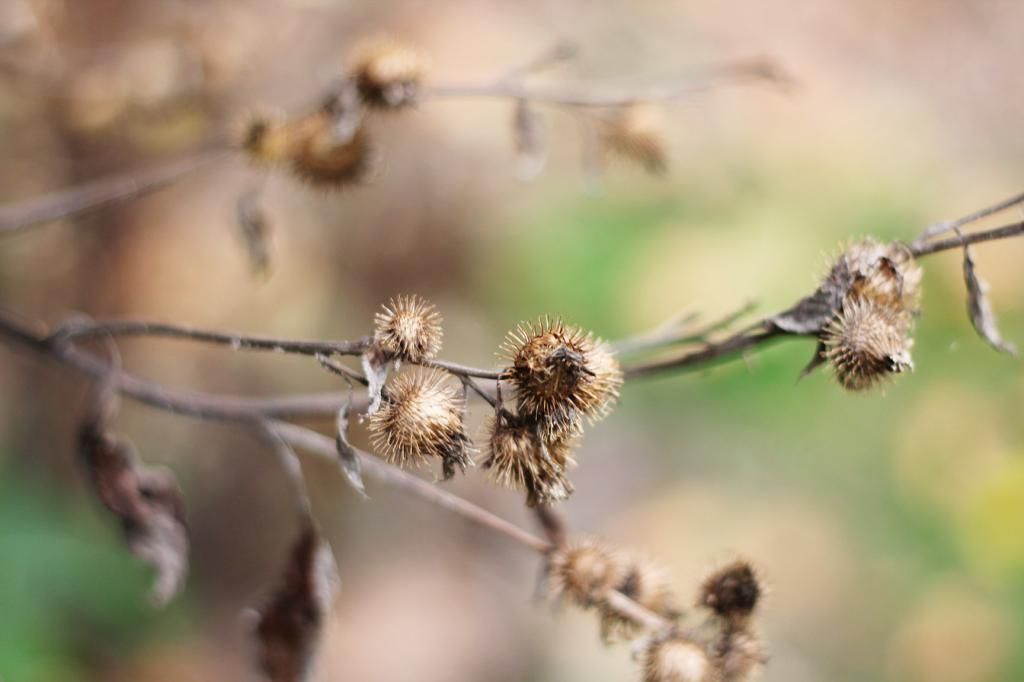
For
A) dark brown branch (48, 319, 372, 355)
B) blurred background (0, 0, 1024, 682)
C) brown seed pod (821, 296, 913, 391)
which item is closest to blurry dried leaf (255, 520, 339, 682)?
dark brown branch (48, 319, 372, 355)

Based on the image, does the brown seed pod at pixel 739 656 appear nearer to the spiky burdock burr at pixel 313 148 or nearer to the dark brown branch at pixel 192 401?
the dark brown branch at pixel 192 401

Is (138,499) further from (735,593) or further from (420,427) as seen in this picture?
(735,593)

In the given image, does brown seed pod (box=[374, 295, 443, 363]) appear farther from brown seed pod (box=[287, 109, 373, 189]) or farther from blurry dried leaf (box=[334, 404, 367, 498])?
brown seed pod (box=[287, 109, 373, 189])

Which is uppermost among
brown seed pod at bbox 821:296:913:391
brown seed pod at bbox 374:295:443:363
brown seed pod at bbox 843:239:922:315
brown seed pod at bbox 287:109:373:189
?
brown seed pod at bbox 287:109:373:189

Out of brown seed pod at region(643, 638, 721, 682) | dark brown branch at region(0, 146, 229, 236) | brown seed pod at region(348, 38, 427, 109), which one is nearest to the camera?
brown seed pod at region(643, 638, 721, 682)

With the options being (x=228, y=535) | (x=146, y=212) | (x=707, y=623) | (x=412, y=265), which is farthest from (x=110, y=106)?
(x=707, y=623)

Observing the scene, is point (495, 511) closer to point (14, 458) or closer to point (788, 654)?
point (788, 654)
